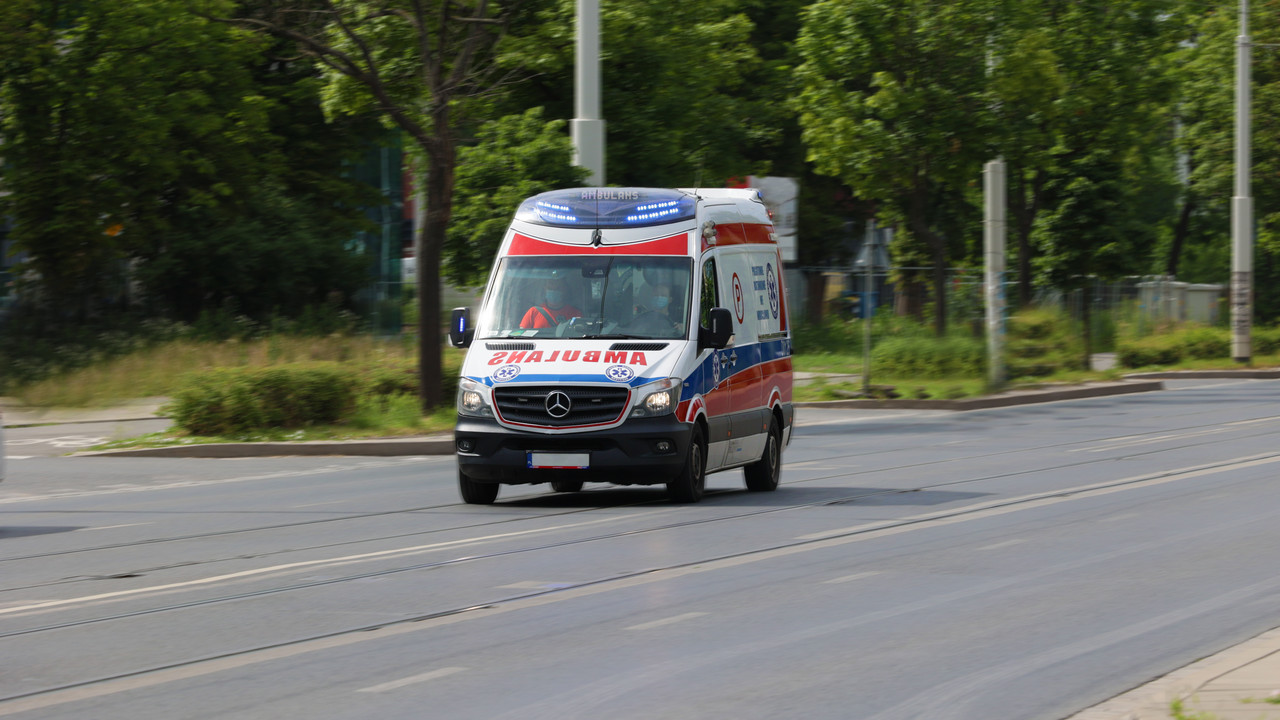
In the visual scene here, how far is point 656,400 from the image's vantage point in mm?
13305

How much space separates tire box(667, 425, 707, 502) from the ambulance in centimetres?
2

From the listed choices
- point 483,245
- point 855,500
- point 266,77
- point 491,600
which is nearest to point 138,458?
point 483,245

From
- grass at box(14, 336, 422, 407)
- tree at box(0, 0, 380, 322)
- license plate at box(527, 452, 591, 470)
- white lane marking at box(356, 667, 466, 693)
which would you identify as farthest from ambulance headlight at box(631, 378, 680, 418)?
Result: tree at box(0, 0, 380, 322)

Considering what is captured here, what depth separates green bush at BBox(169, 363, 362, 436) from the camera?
829 inches

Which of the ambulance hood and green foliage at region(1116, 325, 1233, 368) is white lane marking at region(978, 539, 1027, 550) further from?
green foliage at region(1116, 325, 1233, 368)

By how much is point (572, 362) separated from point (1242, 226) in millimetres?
33100

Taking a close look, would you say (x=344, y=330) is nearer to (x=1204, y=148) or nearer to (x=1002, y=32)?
(x=1002, y=32)

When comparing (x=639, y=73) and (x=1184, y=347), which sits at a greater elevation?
(x=639, y=73)

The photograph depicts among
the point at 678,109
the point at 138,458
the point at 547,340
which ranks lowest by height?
the point at 138,458

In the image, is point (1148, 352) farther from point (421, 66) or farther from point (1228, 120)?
point (421, 66)

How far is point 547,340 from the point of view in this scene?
547 inches

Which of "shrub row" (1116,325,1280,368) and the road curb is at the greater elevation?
"shrub row" (1116,325,1280,368)

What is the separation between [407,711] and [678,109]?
28.4 m

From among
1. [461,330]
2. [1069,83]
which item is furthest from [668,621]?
[1069,83]
